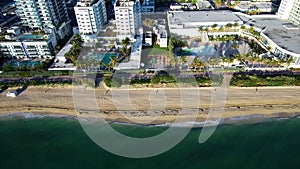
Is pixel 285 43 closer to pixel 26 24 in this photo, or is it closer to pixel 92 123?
pixel 92 123

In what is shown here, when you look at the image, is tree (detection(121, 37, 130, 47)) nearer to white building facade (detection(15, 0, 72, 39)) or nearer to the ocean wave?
white building facade (detection(15, 0, 72, 39))

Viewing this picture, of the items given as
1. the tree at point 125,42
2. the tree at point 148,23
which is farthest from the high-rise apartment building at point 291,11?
the tree at point 125,42

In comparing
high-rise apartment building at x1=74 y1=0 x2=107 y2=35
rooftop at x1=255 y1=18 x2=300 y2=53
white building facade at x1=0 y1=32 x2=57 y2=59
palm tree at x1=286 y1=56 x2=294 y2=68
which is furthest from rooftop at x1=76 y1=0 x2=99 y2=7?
palm tree at x1=286 y1=56 x2=294 y2=68

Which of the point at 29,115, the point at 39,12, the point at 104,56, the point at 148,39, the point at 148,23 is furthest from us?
the point at 148,23

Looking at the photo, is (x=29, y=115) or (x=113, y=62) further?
(x=113, y=62)

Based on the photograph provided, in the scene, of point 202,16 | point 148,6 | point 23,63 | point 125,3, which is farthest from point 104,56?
point 202,16

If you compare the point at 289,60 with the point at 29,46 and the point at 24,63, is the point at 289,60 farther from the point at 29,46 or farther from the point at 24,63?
the point at 24,63

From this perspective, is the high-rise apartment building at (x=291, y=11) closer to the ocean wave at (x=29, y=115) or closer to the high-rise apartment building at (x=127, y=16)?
the high-rise apartment building at (x=127, y=16)

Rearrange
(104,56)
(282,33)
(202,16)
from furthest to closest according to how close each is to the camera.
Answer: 1. (202,16)
2. (282,33)
3. (104,56)
